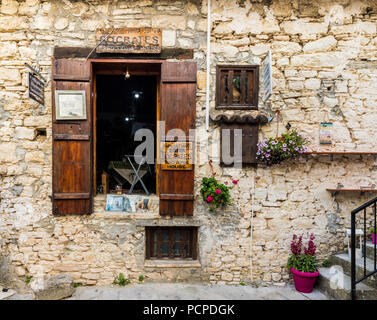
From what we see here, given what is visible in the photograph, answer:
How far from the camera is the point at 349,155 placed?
3803 millimetres

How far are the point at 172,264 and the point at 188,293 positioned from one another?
18.7 inches

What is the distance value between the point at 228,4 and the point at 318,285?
447cm

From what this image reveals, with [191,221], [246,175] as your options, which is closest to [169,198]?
[191,221]

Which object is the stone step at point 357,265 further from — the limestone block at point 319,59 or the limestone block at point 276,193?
the limestone block at point 319,59

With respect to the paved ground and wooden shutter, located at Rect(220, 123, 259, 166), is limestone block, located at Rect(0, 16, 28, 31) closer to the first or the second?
wooden shutter, located at Rect(220, 123, 259, 166)

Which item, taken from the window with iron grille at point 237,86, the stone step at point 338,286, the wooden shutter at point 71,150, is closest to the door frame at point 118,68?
the wooden shutter at point 71,150

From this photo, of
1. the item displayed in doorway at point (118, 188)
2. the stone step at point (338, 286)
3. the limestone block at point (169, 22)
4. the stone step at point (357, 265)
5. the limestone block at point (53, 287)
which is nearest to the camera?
the stone step at point (338, 286)

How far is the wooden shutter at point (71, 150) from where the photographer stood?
3633 mm

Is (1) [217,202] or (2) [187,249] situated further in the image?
(2) [187,249]

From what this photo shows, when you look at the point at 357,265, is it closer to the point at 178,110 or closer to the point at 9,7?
the point at 178,110

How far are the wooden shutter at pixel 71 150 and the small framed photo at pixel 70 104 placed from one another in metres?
0.06

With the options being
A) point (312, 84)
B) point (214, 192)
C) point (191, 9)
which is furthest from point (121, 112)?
point (312, 84)
